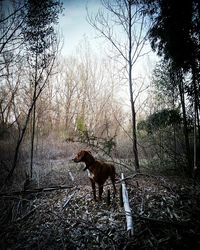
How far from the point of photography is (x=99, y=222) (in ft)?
14.9

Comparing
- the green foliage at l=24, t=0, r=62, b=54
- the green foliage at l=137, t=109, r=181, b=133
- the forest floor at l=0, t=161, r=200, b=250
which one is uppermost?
the green foliage at l=24, t=0, r=62, b=54

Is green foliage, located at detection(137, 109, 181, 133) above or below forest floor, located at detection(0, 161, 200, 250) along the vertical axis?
above

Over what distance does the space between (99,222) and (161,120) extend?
5.55 m

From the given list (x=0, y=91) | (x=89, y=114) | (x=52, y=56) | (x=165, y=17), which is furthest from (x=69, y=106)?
(x=165, y=17)

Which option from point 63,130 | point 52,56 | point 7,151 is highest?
point 52,56

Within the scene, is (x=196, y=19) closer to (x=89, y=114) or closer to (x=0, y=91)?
(x=0, y=91)

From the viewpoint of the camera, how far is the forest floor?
3531mm

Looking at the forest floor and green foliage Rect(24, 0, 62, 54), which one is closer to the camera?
the forest floor

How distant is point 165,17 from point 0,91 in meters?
9.94

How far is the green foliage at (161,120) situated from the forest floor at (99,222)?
3.01 meters

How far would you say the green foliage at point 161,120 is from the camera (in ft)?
28.8

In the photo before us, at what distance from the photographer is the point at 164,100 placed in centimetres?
946

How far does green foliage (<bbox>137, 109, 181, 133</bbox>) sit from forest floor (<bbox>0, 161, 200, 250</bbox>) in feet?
9.88

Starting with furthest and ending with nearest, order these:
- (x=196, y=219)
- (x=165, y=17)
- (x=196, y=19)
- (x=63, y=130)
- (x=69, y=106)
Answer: (x=69, y=106), (x=63, y=130), (x=165, y=17), (x=196, y=19), (x=196, y=219)
